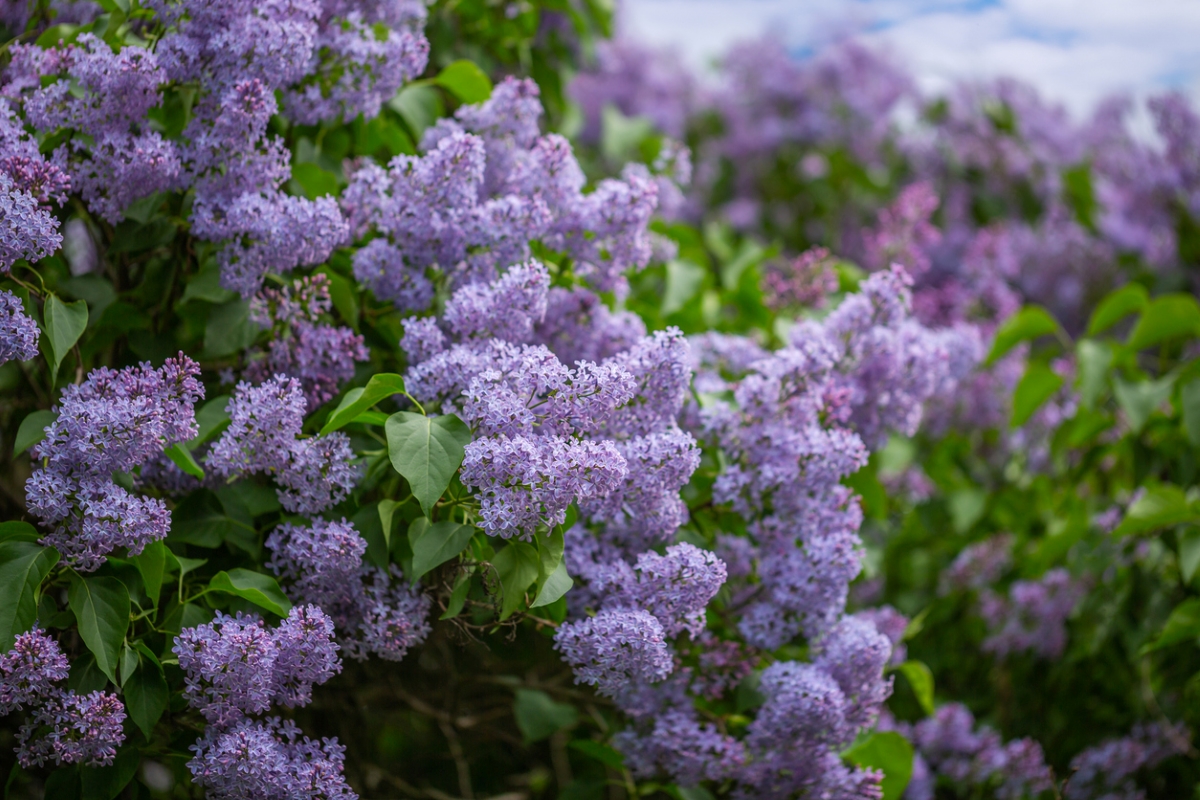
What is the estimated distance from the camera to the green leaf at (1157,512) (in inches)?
92.7

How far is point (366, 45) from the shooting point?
1.92m

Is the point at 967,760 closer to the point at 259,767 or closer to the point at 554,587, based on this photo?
the point at 554,587

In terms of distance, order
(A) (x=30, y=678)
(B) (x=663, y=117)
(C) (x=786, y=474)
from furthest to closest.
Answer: (B) (x=663, y=117), (C) (x=786, y=474), (A) (x=30, y=678)

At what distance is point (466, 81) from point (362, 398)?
1053 mm

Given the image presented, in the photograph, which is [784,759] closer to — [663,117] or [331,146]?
[331,146]

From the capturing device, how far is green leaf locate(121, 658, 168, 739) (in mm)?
1499

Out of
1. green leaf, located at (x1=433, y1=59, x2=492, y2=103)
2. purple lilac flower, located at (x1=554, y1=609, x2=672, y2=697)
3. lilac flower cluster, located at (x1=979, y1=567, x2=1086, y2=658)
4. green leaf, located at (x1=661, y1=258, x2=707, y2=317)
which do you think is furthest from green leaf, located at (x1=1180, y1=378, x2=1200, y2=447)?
green leaf, located at (x1=433, y1=59, x2=492, y2=103)

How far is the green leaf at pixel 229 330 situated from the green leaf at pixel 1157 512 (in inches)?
83.6

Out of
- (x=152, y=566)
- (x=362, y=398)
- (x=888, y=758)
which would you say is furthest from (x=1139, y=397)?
(x=152, y=566)

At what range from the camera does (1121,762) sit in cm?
280

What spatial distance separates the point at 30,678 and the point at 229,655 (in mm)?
293

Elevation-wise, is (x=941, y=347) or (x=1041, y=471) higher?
(x=1041, y=471)

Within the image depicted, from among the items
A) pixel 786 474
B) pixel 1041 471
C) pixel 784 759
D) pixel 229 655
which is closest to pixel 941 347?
pixel 786 474

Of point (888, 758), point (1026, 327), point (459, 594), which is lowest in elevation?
point (459, 594)
